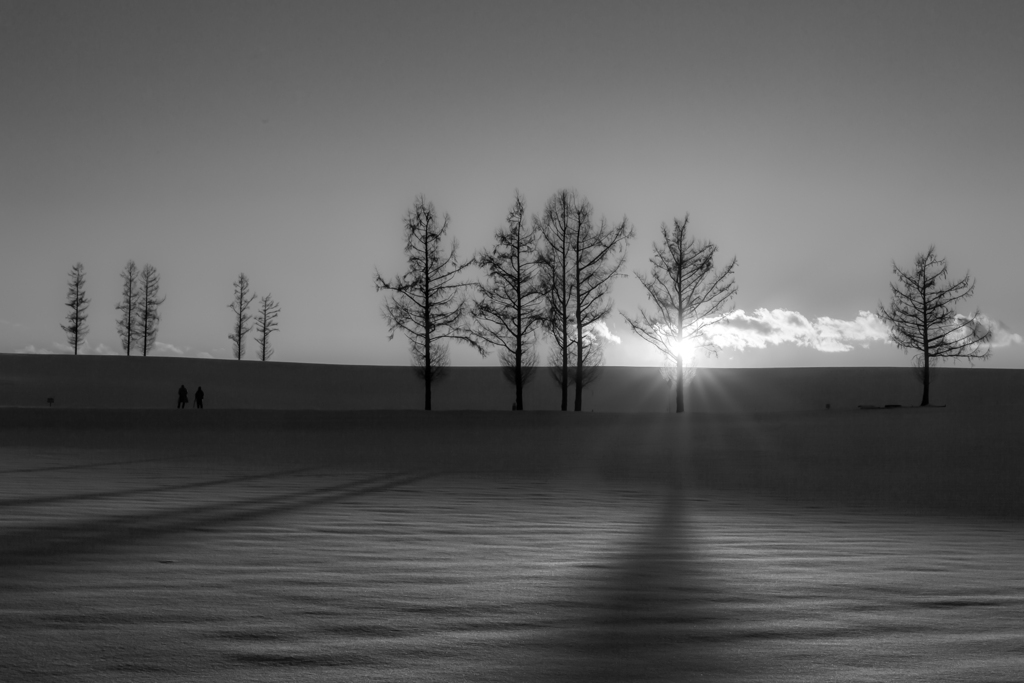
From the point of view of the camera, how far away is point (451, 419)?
25422mm

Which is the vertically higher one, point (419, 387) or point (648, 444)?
point (419, 387)

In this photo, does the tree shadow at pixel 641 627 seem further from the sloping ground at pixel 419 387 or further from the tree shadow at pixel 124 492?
the sloping ground at pixel 419 387

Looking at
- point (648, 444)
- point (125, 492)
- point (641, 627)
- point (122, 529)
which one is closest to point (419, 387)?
point (648, 444)

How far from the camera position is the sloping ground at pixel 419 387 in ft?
142

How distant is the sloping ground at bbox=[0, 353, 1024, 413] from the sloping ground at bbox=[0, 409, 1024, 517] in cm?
1606

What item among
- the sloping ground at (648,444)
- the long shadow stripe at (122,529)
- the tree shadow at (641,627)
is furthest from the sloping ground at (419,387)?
the tree shadow at (641,627)

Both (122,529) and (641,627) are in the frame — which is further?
(122,529)

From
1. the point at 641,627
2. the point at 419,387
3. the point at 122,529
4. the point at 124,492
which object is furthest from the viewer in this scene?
the point at 419,387

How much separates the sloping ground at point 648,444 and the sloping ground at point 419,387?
1606 cm

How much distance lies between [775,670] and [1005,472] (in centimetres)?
1328

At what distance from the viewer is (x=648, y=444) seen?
18938 mm

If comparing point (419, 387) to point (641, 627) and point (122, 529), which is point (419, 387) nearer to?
point (122, 529)

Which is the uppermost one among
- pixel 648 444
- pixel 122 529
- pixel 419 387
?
pixel 419 387

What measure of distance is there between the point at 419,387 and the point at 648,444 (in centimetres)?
3307
